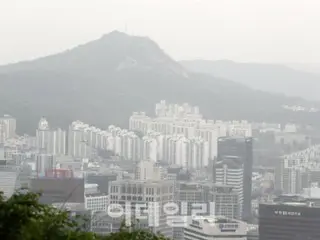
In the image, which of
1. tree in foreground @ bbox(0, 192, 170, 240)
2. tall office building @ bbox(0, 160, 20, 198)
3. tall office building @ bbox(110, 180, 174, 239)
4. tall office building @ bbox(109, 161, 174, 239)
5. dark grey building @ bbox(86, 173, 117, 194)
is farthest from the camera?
dark grey building @ bbox(86, 173, 117, 194)

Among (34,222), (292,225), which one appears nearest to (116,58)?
(292,225)

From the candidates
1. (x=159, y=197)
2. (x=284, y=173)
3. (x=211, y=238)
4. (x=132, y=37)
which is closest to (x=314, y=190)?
(x=284, y=173)

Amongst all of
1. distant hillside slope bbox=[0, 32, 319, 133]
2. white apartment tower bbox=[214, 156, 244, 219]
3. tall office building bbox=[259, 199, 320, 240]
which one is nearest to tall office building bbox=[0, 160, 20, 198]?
distant hillside slope bbox=[0, 32, 319, 133]

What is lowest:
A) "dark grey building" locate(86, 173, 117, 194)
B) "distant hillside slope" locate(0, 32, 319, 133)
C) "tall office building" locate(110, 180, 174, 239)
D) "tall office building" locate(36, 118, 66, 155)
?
"tall office building" locate(110, 180, 174, 239)

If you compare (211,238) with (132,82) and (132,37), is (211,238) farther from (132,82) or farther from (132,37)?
(132,37)

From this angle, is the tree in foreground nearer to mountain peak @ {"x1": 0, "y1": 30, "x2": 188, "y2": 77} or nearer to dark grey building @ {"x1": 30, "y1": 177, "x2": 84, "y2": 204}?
dark grey building @ {"x1": 30, "y1": 177, "x2": 84, "y2": 204}

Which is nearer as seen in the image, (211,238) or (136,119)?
(211,238)

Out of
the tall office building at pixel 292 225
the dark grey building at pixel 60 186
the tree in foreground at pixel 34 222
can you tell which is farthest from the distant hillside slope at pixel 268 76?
the tree in foreground at pixel 34 222
